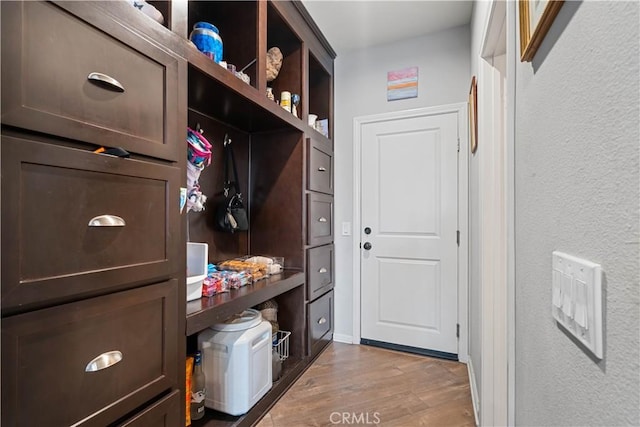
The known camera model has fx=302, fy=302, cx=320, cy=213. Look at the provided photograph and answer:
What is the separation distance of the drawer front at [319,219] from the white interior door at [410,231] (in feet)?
0.99

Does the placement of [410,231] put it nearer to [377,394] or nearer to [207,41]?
[377,394]

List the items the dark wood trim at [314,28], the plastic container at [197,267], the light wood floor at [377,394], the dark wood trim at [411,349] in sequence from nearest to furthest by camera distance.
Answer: the plastic container at [197,267] < the light wood floor at [377,394] < the dark wood trim at [314,28] < the dark wood trim at [411,349]

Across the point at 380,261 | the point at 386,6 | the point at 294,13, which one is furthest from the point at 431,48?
the point at 380,261

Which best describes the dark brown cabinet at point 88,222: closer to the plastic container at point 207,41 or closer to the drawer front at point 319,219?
the plastic container at point 207,41

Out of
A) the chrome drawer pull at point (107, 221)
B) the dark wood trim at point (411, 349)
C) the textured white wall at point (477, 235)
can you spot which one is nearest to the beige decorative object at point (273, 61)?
the textured white wall at point (477, 235)

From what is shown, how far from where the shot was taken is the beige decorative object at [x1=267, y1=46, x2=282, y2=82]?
2096 mm

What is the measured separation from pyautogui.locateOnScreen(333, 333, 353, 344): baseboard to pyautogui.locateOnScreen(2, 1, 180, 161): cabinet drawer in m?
2.26

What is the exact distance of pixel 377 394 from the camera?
1.93 meters

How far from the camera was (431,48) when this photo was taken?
251 centimetres

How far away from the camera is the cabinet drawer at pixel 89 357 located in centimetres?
71

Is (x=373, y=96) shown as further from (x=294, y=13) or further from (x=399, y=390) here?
(x=399, y=390)

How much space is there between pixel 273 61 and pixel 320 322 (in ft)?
6.68

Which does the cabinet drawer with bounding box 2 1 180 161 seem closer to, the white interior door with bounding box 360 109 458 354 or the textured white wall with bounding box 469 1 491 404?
the textured white wall with bounding box 469 1 491 404

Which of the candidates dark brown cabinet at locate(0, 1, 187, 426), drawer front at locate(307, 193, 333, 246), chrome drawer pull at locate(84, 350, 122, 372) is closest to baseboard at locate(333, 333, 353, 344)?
drawer front at locate(307, 193, 333, 246)
